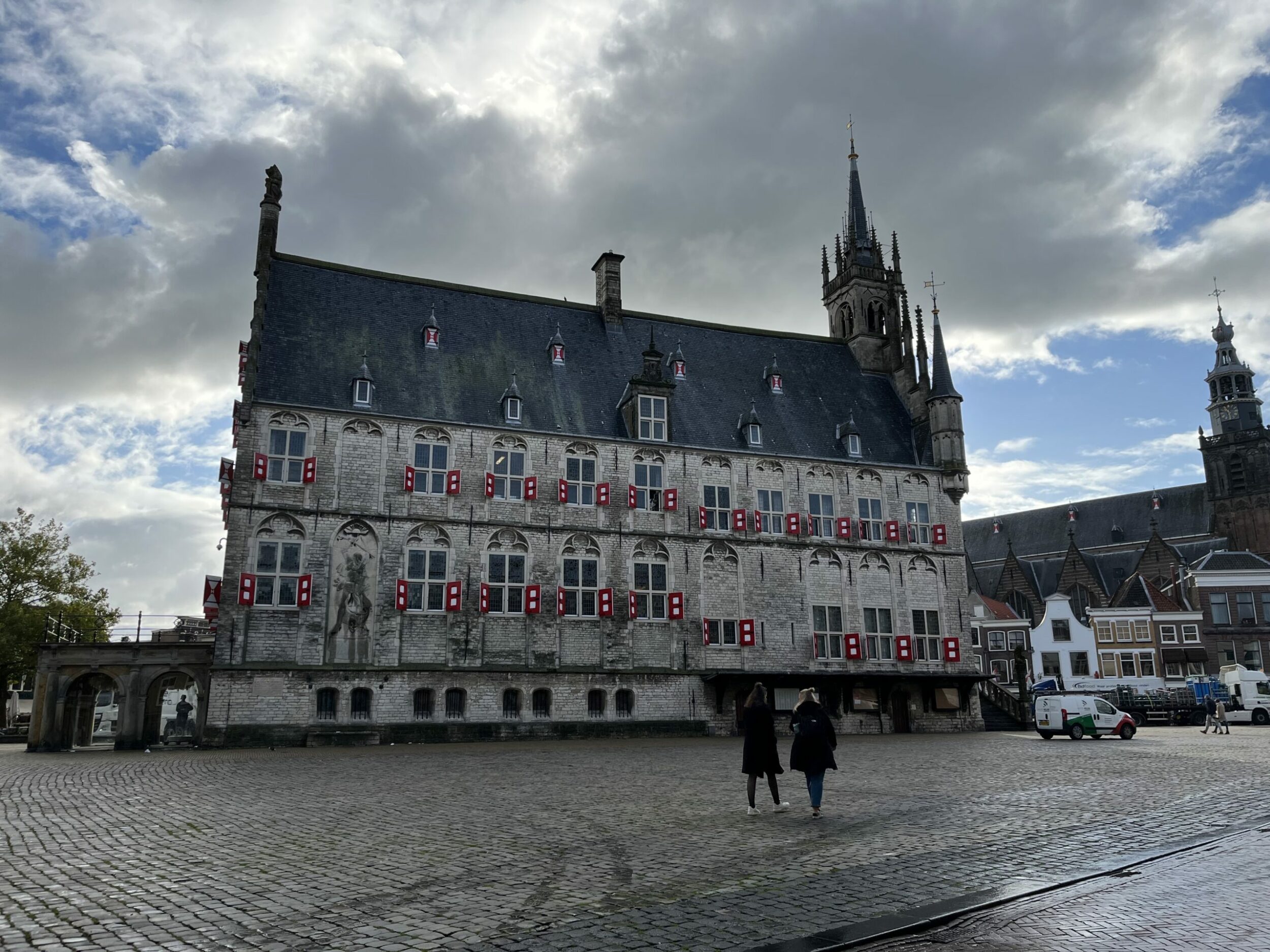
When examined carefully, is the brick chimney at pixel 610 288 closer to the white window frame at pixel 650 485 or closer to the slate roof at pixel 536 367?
the slate roof at pixel 536 367

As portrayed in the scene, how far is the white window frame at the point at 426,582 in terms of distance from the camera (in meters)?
30.6

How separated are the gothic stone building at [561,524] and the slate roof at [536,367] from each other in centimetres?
12

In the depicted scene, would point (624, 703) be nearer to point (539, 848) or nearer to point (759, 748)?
point (759, 748)

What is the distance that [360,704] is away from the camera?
29.2m

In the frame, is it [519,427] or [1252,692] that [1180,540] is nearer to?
[1252,692]

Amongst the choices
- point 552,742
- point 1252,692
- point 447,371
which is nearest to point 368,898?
point 552,742

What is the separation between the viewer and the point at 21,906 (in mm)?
7352

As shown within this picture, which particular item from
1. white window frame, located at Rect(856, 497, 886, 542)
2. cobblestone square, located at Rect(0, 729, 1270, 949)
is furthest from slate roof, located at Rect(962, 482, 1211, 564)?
cobblestone square, located at Rect(0, 729, 1270, 949)

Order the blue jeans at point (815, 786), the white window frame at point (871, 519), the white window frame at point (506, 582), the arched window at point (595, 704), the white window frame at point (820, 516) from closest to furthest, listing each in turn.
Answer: the blue jeans at point (815, 786) < the white window frame at point (506, 582) < the arched window at point (595, 704) < the white window frame at point (820, 516) < the white window frame at point (871, 519)

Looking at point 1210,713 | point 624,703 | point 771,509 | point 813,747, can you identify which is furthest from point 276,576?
point 1210,713

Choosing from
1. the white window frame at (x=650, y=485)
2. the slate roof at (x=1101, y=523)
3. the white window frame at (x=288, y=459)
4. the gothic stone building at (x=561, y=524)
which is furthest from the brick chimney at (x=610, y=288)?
the slate roof at (x=1101, y=523)

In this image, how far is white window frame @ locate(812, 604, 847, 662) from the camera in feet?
118

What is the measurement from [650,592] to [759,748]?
21.7m

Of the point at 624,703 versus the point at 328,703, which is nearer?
the point at 328,703
